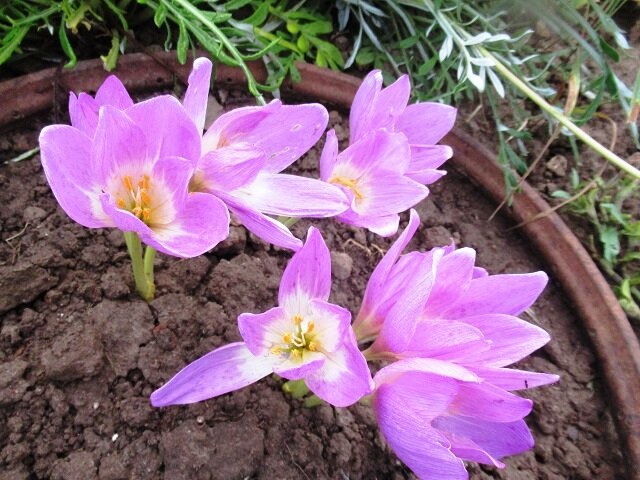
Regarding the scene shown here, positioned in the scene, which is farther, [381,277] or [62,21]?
[62,21]

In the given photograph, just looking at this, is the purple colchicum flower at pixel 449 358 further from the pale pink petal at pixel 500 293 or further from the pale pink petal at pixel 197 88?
the pale pink petal at pixel 197 88

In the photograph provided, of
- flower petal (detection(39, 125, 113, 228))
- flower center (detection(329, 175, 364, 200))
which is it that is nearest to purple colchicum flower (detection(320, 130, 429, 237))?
flower center (detection(329, 175, 364, 200))

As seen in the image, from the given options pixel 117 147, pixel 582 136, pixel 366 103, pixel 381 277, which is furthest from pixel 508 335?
pixel 582 136

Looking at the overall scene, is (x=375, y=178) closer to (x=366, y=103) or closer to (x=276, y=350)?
(x=366, y=103)

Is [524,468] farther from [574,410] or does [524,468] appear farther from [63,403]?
[63,403]

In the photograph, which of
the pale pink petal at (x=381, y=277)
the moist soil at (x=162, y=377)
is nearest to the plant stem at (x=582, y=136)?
the moist soil at (x=162, y=377)

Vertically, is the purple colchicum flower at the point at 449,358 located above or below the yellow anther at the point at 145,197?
above
